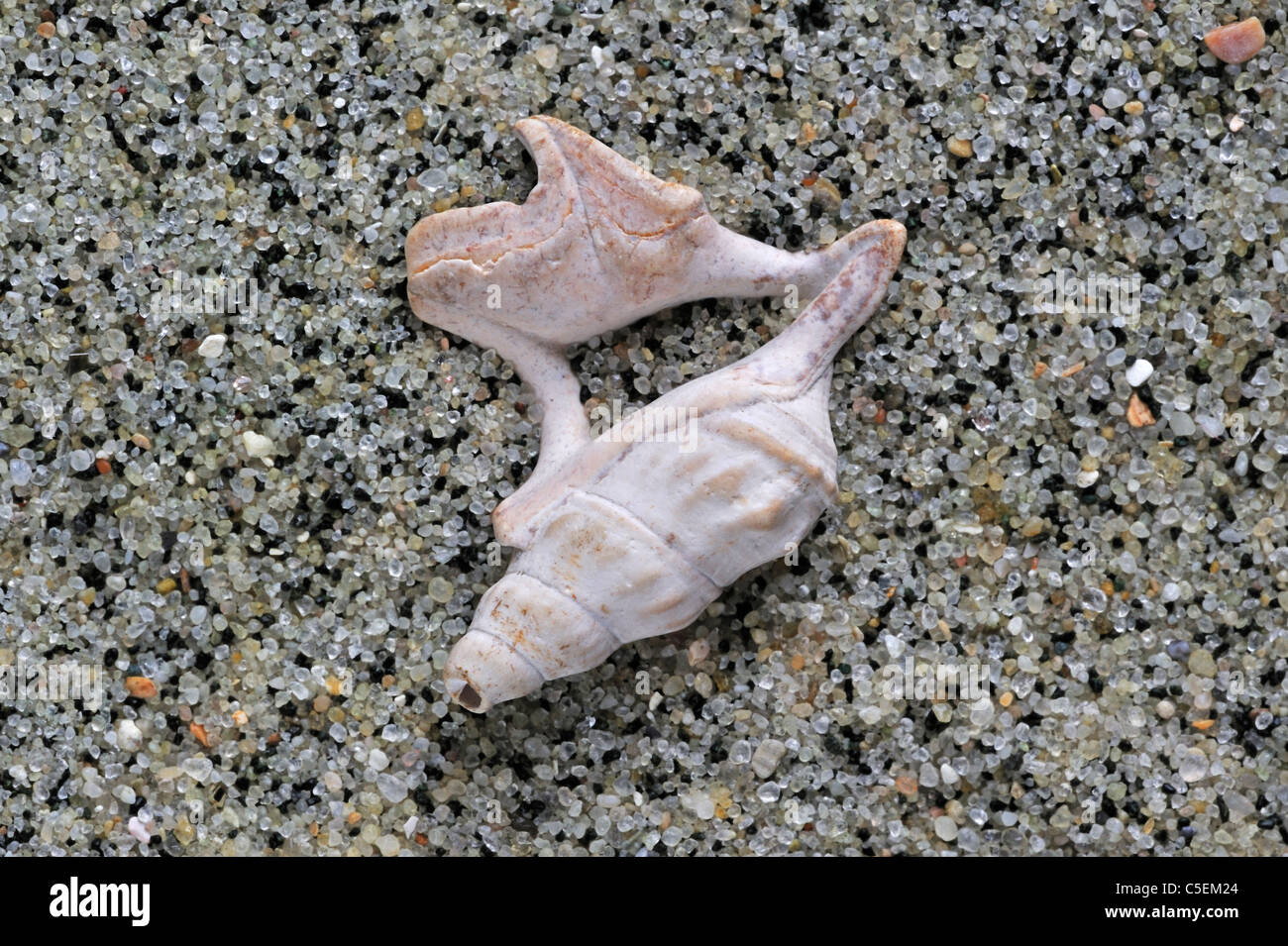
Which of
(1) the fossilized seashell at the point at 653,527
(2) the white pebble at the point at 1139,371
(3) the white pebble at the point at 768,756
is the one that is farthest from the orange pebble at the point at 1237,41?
(3) the white pebble at the point at 768,756

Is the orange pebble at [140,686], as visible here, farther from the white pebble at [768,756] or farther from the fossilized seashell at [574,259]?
the white pebble at [768,756]

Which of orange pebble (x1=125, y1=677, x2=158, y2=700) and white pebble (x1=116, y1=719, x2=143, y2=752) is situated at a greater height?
orange pebble (x1=125, y1=677, x2=158, y2=700)

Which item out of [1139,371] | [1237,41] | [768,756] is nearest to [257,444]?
[768,756]

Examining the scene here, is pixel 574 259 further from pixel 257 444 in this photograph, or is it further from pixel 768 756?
pixel 768 756

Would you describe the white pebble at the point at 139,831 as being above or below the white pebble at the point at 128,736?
below

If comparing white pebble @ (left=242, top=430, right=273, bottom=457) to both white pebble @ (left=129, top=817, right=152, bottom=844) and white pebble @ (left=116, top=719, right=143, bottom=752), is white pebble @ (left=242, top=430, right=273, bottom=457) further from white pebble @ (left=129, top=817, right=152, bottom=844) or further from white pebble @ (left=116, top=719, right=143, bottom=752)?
white pebble @ (left=129, top=817, right=152, bottom=844)

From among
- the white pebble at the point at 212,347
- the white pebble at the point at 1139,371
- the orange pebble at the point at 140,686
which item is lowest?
the orange pebble at the point at 140,686

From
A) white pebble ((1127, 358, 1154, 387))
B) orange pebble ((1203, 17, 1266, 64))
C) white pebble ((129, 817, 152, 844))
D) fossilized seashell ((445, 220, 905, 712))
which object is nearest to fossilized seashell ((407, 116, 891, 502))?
fossilized seashell ((445, 220, 905, 712))
